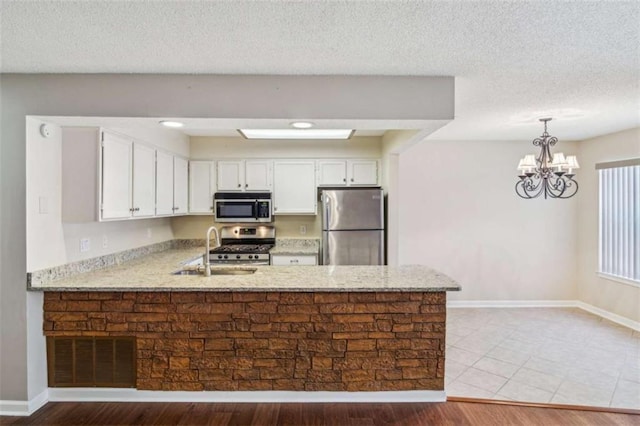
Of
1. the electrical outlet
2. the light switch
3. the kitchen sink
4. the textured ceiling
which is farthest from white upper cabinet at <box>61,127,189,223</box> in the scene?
the kitchen sink

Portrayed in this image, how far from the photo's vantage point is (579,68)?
2318 mm

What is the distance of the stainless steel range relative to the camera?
431 centimetres

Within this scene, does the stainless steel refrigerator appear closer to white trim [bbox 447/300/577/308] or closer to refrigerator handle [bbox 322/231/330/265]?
refrigerator handle [bbox 322/231/330/265]

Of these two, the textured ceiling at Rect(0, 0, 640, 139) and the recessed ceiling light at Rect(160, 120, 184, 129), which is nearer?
the textured ceiling at Rect(0, 0, 640, 139)

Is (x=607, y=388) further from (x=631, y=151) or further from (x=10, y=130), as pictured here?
(x=10, y=130)

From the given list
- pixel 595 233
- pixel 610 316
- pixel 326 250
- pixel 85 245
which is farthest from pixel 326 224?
pixel 610 316

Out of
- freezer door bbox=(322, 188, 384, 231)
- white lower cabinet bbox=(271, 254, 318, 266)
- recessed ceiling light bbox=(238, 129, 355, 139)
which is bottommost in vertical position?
white lower cabinet bbox=(271, 254, 318, 266)

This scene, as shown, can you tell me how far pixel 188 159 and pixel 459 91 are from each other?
340cm

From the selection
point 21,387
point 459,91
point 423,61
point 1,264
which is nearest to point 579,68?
point 459,91

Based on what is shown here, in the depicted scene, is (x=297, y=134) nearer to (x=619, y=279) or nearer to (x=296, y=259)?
(x=296, y=259)

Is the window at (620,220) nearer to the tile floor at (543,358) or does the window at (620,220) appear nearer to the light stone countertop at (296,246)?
the tile floor at (543,358)

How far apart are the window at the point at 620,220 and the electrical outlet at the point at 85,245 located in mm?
5761

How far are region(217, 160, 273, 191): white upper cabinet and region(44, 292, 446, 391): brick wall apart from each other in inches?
91.7

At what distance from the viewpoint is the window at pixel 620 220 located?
14.0ft
